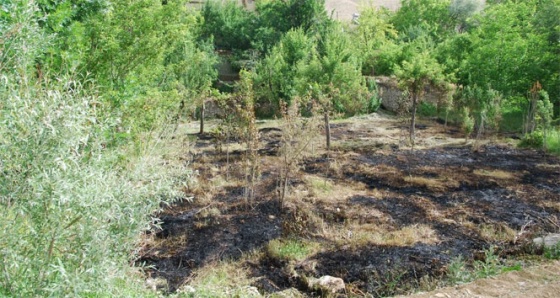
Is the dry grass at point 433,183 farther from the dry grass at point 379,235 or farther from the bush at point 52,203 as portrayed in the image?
the bush at point 52,203

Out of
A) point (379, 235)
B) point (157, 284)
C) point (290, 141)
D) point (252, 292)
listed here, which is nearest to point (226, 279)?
point (252, 292)

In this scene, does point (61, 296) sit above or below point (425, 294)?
above

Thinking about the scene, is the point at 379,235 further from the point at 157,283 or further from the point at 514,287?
the point at 157,283

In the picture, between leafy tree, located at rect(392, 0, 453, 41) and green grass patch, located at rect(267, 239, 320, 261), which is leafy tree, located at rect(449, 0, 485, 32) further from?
green grass patch, located at rect(267, 239, 320, 261)

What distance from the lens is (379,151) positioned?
14.1 meters

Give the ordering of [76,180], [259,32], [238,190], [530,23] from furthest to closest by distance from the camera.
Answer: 1. [259,32]
2. [530,23]
3. [238,190]
4. [76,180]

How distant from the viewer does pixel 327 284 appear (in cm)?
577

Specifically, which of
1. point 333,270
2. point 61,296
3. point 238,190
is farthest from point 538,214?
point 61,296

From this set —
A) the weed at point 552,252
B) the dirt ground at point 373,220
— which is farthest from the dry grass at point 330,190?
the weed at point 552,252

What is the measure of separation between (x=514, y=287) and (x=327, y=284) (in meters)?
2.15

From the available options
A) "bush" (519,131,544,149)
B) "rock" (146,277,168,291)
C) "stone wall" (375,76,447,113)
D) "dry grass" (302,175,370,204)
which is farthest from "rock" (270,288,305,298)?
"stone wall" (375,76,447,113)

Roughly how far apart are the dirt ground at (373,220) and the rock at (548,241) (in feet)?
0.57

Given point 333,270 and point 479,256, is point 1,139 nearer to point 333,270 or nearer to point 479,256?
point 333,270

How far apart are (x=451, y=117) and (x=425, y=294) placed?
1811cm
